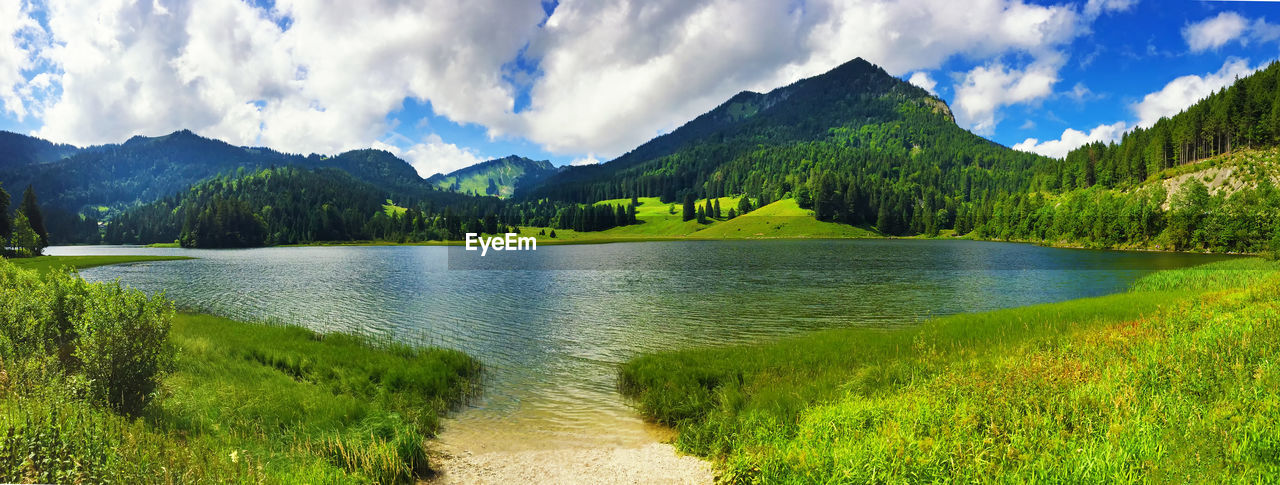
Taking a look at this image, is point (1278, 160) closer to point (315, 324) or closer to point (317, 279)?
point (315, 324)

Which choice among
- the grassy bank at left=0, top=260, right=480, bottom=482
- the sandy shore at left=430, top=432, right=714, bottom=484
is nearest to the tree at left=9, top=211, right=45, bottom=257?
the grassy bank at left=0, top=260, right=480, bottom=482

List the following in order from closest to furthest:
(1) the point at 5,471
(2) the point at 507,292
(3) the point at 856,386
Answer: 1. (1) the point at 5,471
2. (3) the point at 856,386
3. (2) the point at 507,292

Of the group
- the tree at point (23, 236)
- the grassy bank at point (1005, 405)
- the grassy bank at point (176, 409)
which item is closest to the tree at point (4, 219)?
the tree at point (23, 236)

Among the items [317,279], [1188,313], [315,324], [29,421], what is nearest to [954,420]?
[29,421]

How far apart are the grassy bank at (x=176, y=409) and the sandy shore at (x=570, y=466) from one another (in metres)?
0.98

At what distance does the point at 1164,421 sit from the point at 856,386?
660 centimetres

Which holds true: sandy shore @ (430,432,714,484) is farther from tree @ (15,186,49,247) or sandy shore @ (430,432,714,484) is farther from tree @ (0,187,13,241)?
tree @ (15,186,49,247)

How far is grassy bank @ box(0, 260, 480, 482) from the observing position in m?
7.66

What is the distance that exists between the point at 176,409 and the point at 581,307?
27923 mm

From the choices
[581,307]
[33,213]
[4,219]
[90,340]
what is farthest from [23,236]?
[90,340]

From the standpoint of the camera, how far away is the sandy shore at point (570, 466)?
436 inches

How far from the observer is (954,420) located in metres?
10.0

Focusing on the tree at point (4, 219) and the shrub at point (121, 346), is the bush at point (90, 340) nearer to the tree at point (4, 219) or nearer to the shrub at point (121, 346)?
the shrub at point (121, 346)

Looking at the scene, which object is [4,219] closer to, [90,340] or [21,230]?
[21,230]
